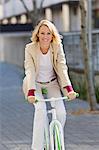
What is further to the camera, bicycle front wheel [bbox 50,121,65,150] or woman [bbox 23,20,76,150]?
woman [bbox 23,20,76,150]

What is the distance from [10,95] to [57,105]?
10166mm

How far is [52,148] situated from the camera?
5.93 meters

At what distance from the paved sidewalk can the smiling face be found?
7.91ft

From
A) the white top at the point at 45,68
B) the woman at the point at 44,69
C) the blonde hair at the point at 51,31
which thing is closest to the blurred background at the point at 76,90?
the woman at the point at 44,69

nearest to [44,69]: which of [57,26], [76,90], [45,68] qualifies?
[45,68]

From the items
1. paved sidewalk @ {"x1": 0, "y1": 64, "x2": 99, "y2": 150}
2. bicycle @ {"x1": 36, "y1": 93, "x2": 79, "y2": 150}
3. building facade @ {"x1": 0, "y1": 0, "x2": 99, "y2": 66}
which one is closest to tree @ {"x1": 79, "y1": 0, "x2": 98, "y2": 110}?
paved sidewalk @ {"x1": 0, "y1": 64, "x2": 99, "y2": 150}

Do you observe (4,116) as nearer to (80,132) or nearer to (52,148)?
(80,132)

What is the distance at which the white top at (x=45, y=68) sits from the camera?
6.11 m

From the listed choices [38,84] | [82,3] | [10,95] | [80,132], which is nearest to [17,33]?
[10,95]

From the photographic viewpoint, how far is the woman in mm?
6023

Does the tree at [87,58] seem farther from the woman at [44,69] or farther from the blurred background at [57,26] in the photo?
the woman at [44,69]

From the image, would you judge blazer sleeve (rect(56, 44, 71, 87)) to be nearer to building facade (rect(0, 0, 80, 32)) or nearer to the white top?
the white top

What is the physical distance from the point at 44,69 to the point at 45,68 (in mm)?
17

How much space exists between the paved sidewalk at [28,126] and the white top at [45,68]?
2095 millimetres
